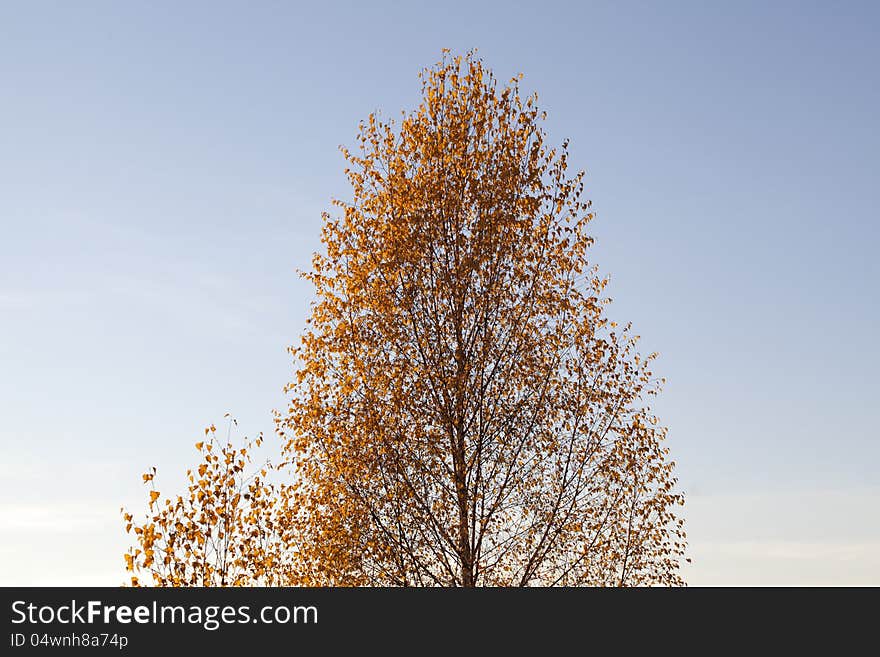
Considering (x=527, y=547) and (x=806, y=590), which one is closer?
(x=806, y=590)

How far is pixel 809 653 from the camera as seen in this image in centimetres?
1225

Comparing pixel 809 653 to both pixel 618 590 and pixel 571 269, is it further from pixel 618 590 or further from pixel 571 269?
pixel 571 269

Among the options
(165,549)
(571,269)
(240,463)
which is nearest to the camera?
(165,549)

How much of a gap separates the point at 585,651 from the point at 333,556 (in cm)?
626

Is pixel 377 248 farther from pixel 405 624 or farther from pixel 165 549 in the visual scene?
pixel 405 624

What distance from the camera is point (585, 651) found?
11852 millimetres

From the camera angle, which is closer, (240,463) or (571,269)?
(240,463)

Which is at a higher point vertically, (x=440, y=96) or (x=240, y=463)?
(x=440, y=96)

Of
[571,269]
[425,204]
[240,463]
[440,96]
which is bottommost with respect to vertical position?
[240,463]

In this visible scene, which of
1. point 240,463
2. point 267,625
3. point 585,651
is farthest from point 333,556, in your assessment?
point 585,651

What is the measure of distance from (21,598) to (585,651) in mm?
7046

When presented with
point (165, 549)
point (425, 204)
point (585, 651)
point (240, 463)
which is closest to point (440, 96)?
point (425, 204)

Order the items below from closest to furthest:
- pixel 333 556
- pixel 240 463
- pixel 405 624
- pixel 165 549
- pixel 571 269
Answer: pixel 405 624
pixel 165 549
pixel 240 463
pixel 333 556
pixel 571 269

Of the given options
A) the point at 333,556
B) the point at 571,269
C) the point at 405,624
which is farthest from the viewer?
the point at 571,269
